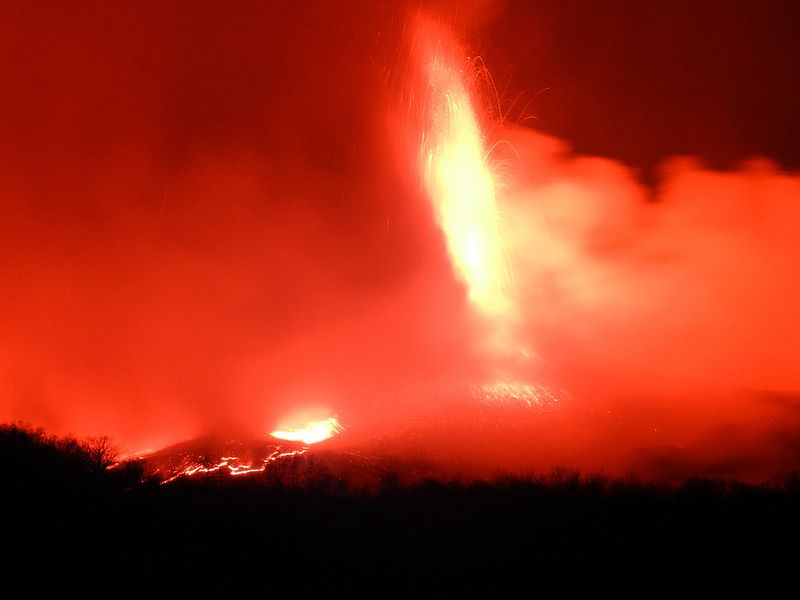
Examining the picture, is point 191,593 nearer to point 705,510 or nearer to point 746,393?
point 705,510

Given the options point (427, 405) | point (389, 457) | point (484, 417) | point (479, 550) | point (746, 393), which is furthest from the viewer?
point (746, 393)

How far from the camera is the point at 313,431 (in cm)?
3080

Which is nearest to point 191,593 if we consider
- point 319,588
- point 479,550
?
point 319,588

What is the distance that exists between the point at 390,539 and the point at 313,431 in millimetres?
23521

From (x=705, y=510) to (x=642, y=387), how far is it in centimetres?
3286

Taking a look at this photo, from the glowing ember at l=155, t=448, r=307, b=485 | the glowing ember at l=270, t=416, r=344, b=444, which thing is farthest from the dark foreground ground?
the glowing ember at l=270, t=416, r=344, b=444

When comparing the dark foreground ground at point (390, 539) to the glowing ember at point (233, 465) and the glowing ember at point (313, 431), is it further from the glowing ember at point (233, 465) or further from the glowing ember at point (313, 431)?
the glowing ember at point (313, 431)

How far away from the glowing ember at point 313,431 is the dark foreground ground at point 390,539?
18579 mm

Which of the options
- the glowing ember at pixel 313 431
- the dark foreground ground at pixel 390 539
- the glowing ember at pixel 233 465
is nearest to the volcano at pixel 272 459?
the glowing ember at pixel 233 465

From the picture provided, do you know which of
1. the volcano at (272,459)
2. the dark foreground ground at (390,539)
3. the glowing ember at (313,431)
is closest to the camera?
the dark foreground ground at (390,539)

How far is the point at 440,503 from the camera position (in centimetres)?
959

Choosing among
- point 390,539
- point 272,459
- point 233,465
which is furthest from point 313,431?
point 390,539

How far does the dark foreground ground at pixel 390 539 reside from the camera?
21.4 ft

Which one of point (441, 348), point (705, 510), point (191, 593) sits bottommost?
point (191, 593)
